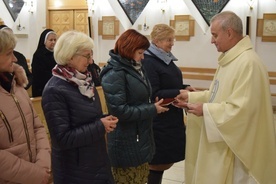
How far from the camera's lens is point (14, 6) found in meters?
9.74

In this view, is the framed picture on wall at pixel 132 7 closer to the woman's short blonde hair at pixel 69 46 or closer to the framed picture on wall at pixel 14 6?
the framed picture on wall at pixel 14 6

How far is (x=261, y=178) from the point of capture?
7.29 ft

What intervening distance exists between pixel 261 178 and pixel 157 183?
0.98 metres

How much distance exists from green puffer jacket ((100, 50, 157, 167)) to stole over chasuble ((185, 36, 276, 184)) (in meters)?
0.42

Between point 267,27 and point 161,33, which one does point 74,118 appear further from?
point 267,27

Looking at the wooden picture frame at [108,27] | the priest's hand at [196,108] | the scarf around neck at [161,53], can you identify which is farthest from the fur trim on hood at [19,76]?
the wooden picture frame at [108,27]

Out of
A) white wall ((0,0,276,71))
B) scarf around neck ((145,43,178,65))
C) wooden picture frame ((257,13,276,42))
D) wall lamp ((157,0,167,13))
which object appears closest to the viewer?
scarf around neck ((145,43,178,65))

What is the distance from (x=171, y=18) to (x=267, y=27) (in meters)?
2.10

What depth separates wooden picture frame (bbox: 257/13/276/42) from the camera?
6367 millimetres

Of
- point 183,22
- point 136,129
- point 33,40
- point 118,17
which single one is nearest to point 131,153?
point 136,129

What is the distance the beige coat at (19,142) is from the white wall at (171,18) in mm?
5665

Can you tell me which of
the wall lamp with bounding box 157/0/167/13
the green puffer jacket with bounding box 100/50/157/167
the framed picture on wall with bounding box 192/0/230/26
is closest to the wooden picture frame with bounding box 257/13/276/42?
the framed picture on wall with bounding box 192/0/230/26

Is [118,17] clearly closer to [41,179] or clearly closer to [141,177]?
[141,177]

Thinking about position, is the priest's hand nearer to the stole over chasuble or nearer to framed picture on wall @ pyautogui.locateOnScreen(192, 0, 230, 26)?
the stole over chasuble
